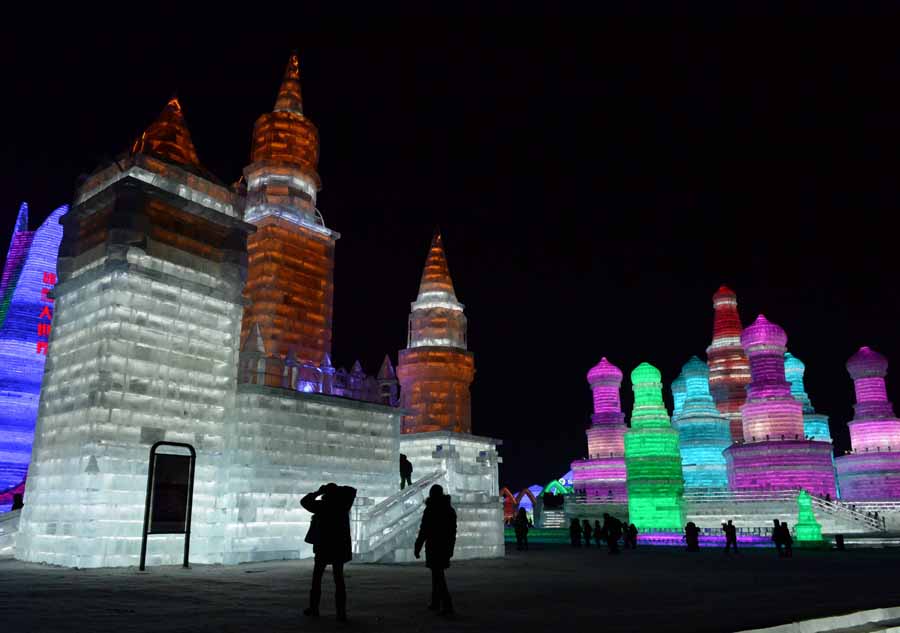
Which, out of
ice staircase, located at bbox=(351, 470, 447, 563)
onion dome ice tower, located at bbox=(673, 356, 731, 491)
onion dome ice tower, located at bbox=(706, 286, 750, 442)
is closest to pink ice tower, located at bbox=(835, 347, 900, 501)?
onion dome ice tower, located at bbox=(673, 356, 731, 491)

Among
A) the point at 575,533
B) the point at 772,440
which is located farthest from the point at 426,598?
the point at 772,440

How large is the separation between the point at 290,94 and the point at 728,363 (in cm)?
6649

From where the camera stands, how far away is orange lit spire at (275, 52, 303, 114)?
1348 inches

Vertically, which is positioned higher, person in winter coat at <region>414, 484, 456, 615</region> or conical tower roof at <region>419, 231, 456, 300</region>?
conical tower roof at <region>419, 231, 456, 300</region>

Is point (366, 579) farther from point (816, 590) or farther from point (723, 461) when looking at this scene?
point (723, 461)

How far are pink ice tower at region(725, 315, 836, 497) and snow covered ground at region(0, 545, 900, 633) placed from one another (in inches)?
1901

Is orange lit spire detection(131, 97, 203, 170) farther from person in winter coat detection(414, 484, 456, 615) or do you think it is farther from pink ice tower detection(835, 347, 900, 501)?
pink ice tower detection(835, 347, 900, 501)

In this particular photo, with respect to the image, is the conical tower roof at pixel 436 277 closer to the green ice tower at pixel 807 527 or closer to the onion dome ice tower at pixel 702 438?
the green ice tower at pixel 807 527

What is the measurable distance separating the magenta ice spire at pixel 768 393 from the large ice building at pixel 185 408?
49412 millimetres

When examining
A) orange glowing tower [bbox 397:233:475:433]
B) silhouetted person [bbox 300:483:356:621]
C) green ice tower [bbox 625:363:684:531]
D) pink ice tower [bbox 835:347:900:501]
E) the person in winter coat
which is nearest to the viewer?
silhouetted person [bbox 300:483:356:621]

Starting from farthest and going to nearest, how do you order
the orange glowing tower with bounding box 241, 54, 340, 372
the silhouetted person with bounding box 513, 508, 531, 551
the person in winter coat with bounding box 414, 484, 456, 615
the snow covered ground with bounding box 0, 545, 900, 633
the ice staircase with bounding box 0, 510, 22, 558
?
the silhouetted person with bounding box 513, 508, 531, 551, the orange glowing tower with bounding box 241, 54, 340, 372, the ice staircase with bounding box 0, 510, 22, 558, the person in winter coat with bounding box 414, 484, 456, 615, the snow covered ground with bounding box 0, 545, 900, 633

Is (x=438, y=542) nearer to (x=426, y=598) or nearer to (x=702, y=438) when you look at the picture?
(x=426, y=598)

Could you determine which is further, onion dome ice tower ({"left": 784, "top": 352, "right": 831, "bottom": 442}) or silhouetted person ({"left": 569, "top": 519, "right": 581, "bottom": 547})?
onion dome ice tower ({"left": 784, "top": 352, "right": 831, "bottom": 442})

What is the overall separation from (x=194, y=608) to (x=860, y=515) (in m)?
50.8
